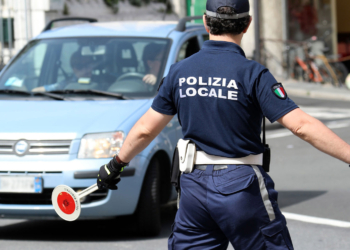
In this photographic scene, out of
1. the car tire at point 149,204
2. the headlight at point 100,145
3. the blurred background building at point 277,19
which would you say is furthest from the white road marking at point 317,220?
the blurred background building at point 277,19

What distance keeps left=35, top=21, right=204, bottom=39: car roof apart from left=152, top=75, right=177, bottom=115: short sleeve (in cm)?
349

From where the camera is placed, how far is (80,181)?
200 inches

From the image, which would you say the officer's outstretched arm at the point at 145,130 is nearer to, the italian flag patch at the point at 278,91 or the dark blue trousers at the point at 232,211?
the dark blue trousers at the point at 232,211

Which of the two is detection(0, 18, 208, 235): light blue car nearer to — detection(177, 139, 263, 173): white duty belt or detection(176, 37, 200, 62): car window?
detection(176, 37, 200, 62): car window

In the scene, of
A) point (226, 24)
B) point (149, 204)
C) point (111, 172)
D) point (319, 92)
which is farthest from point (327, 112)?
point (226, 24)

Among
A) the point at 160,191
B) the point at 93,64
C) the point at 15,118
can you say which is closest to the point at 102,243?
the point at 160,191

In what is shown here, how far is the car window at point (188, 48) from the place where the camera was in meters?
6.50

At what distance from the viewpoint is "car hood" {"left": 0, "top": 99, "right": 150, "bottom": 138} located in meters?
5.23

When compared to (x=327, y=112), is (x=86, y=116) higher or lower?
higher

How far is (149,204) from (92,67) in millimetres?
1635

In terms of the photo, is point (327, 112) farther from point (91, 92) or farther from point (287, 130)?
point (91, 92)

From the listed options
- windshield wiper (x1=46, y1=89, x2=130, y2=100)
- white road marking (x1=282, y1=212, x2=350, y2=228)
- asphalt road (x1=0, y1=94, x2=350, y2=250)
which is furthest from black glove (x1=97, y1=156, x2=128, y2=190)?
white road marking (x1=282, y1=212, x2=350, y2=228)

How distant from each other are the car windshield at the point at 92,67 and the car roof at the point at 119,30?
9 centimetres

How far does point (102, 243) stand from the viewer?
5.45 m
